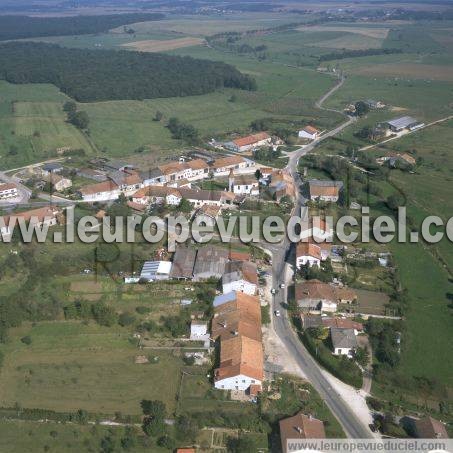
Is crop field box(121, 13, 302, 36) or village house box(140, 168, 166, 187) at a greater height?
crop field box(121, 13, 302, 36)

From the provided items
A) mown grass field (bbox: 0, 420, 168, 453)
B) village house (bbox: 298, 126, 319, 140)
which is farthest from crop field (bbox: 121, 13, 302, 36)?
mown grass field (bbox: 0, 420, 168, 453)

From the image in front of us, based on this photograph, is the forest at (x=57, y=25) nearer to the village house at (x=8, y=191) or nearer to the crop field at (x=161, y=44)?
the crop field at (x=161, y=44)

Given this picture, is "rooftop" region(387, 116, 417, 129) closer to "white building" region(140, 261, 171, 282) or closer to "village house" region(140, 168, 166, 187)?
"village house" region(140, 168, 166, 187)

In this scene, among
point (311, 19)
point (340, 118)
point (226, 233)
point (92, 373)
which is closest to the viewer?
point (92, 373)

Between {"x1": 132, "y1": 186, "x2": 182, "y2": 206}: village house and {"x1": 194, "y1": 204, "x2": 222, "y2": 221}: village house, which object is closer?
{"x1": 194, "y1": 204, "x2": 222, "y2": 221}: village house

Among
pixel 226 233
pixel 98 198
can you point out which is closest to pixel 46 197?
pixel 98 198

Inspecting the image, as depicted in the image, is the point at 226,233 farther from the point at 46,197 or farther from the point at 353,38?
the point at 353,38

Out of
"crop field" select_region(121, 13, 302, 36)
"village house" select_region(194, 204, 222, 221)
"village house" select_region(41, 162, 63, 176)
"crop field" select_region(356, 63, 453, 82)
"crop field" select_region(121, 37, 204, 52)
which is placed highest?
"crop field" select_region(121, 13, 302, 36)
